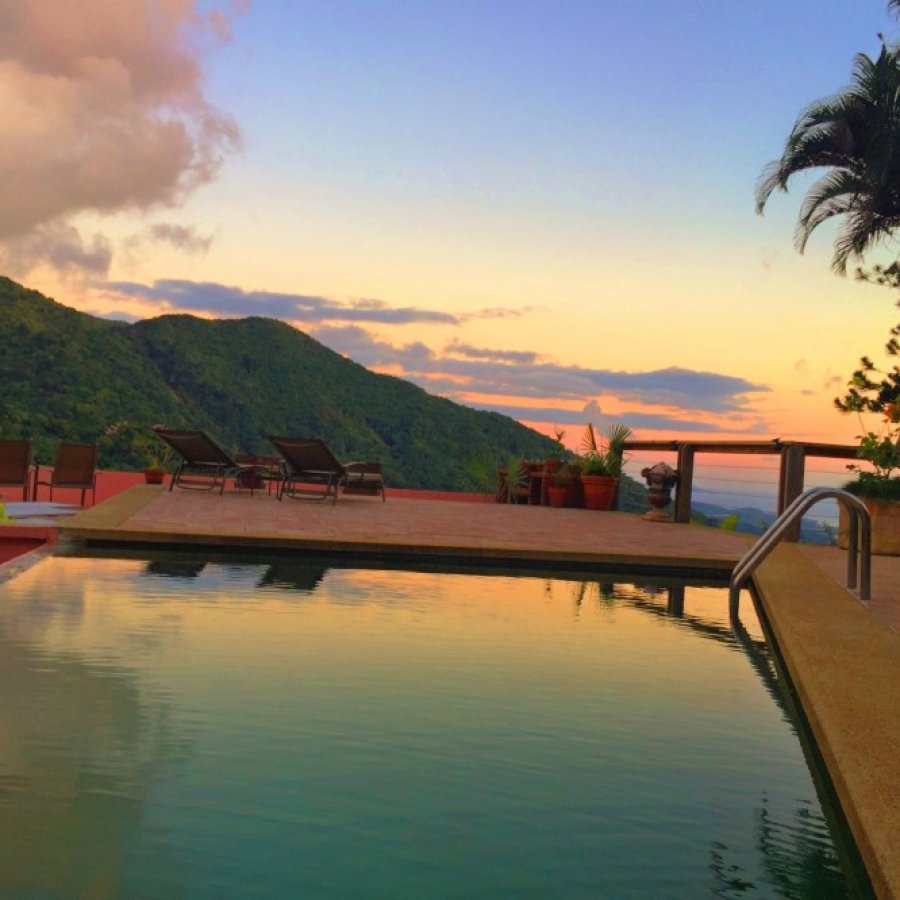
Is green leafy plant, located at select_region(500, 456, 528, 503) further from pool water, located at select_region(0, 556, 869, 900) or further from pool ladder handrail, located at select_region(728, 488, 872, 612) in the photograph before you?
pool water, located at select_region(0, 556, 869, 900)

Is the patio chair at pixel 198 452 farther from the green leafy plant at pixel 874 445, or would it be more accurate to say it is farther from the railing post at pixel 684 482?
the green leafy plant at pixel 874 445

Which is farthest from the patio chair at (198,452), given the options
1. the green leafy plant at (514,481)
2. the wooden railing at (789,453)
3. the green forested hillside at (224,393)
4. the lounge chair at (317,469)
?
the green forested hillside at (224,393)

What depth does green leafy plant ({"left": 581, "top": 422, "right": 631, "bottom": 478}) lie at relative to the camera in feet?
50.6

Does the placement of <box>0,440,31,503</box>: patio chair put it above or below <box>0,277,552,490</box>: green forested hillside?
below

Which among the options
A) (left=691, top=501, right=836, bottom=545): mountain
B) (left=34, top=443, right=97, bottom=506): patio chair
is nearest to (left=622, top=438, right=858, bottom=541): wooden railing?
(left=691, top=501, right=836, bottom=545): mountain

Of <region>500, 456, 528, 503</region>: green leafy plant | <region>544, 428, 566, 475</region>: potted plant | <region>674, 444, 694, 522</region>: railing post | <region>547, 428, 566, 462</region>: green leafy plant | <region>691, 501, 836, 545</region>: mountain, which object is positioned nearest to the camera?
<region>691, 501, 836, 545</region>: mountain

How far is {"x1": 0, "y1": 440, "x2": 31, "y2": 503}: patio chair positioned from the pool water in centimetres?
534

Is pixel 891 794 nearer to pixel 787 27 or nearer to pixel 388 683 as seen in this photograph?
pixel 388 683

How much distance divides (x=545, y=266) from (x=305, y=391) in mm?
19156

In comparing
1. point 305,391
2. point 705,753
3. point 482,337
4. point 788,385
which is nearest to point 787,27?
point 788,385

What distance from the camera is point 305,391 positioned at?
122ft

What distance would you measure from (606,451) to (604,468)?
289 mm

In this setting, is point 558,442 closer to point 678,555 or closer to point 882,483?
point 882,483

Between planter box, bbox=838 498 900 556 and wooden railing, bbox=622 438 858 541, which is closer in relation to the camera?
planter box, bbox=838 498 900 556
